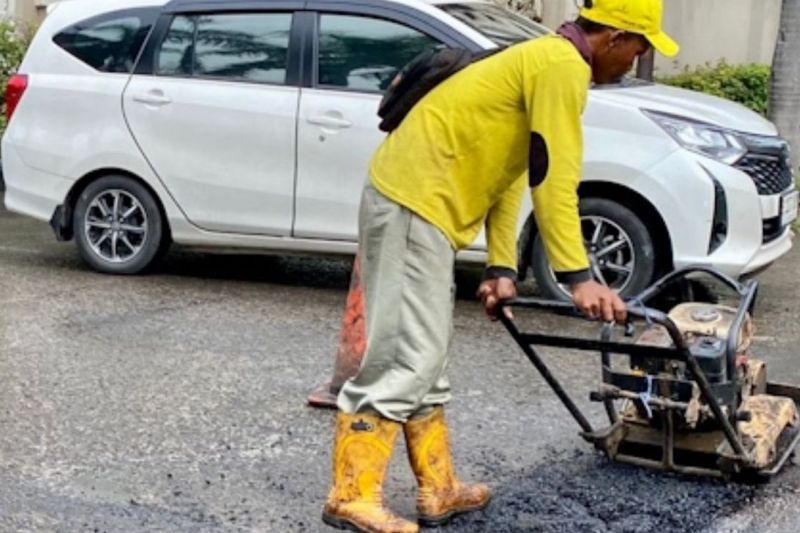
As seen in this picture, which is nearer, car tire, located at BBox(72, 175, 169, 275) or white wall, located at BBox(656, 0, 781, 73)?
car tire, located at BBox(72, 175, 169, 275)

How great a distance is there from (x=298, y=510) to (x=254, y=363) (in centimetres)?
192

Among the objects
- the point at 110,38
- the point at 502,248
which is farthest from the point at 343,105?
the point at 502,248

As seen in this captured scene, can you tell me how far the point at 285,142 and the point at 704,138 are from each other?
229cm

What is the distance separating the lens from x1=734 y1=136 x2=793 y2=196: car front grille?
24.7 feet

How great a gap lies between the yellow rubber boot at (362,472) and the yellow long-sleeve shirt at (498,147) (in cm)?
63

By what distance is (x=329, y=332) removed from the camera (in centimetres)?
731

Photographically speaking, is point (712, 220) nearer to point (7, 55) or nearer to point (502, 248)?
point (502, 248)

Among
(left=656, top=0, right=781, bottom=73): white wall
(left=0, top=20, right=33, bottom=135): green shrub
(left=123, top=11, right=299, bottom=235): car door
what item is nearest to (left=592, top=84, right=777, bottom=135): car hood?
(left=123, top=11, right=299, bottom=235): car door

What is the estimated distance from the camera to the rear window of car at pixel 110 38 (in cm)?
848

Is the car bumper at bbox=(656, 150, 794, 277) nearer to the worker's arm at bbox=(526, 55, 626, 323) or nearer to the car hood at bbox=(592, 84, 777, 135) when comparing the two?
the car hood at bbox=(592, 84, 777, 135)

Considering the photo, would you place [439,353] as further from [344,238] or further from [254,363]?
[344,238]

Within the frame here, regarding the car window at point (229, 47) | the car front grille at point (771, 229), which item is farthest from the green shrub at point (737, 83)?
the car window at point (229, 47)

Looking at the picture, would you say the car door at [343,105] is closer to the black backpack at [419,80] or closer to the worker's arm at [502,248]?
the worker's arm at [502,248]

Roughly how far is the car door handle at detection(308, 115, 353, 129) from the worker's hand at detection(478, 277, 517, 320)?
341 centimetres
